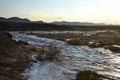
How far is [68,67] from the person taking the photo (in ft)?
65.2

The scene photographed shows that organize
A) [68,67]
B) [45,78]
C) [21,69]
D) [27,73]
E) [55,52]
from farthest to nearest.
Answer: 1. [55,52]
2. [68,67]
3. [21,69]
4. [27,73]
5. [45,78]

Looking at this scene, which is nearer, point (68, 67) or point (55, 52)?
point (68, 67)

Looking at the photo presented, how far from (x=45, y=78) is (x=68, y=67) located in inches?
183

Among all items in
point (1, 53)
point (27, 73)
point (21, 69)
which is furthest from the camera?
point (1, 53)

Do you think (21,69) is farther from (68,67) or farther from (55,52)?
(55,52)

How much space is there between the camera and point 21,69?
17781 mm

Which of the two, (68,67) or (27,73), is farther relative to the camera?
(68,67)

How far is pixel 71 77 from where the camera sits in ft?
52.4

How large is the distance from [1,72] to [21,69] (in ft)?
7.82

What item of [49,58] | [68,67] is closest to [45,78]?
[68,67]

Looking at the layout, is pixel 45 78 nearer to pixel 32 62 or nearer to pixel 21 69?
pixel 21 69

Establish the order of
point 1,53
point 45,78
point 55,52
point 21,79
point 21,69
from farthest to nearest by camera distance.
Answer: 1. point 55,52
2. point 1,53
3. point 21,69
4. point 45,78
5. point 21,79

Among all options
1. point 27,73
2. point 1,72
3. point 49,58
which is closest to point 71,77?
point 27,73

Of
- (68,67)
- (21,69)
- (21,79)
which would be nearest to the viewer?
(21,79)
